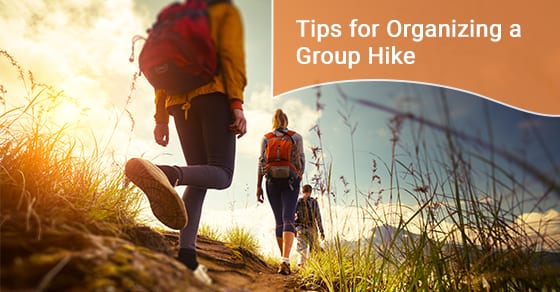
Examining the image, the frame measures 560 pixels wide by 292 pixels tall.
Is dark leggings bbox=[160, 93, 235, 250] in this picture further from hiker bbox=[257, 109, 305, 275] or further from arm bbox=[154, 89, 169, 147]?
hiker bbox=[257, 109, 305, 275]

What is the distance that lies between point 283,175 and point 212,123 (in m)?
1.72

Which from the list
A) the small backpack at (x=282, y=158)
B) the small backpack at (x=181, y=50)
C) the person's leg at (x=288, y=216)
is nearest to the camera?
the small backpack at (x=181, y=50)

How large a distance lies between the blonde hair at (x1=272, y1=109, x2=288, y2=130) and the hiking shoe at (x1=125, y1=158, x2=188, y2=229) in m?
2.26

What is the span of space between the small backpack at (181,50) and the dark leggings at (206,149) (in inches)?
4.6

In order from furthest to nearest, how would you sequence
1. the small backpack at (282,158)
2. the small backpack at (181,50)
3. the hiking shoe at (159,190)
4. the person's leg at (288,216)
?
1. the small backpack at (282,158)
2. the person's leg at (288,216)
3. the small backpack at (181,50)
4. the hiking shoe at (159,190)

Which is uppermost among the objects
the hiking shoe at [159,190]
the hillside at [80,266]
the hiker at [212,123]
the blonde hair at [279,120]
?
the blonde hair at [279,120]

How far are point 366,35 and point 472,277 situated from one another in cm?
312

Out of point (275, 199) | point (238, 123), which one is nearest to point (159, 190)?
point (238, 123)

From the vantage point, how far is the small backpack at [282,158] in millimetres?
3489

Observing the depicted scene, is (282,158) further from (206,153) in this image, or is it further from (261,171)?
Answer: (206,153)

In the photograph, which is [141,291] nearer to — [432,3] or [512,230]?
[512,230]

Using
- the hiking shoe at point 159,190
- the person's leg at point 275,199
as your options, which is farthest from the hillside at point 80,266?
the person's leg at point 275,199

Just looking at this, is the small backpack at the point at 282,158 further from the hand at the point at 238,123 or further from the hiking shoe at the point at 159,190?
the hiking shoe at the point at 159,190

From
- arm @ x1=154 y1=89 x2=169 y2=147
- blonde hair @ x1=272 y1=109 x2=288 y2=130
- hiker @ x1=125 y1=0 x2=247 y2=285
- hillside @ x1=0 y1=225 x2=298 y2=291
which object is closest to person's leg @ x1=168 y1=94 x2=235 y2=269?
hiker @ x1=125 y1=0 x2=247 y2=285
